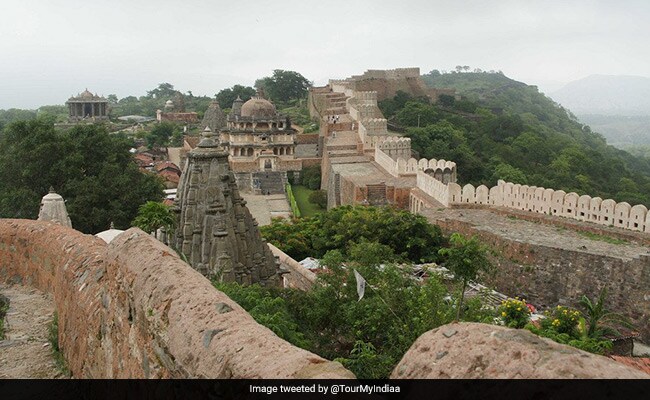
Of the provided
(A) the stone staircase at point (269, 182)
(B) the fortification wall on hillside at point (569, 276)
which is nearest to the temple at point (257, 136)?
(A) the stone staircase at point (269, 182)

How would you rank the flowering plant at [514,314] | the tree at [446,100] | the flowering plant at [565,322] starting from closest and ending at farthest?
the flowering plant at [514,314]
the flowering plant at [565,322]
the tree at [446,100]

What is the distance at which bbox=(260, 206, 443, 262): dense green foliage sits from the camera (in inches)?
645

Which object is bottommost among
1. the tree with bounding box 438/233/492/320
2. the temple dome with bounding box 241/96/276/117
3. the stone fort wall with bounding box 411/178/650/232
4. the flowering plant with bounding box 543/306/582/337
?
the flowering plant with bounding box 543/306/582/337

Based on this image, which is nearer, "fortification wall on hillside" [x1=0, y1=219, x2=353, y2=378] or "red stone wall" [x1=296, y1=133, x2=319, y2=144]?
"fortification wall on hillside" [x1=0, y1=219, x2=353, y2=378]

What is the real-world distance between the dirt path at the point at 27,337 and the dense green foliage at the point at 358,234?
29.6 feet

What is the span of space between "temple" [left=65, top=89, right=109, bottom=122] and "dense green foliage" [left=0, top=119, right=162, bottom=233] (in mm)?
44519

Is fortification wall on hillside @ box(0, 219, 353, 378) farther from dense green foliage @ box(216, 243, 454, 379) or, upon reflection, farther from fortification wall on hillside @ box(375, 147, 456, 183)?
fortification wall on hillside @ box(375, 147, 456, 183)

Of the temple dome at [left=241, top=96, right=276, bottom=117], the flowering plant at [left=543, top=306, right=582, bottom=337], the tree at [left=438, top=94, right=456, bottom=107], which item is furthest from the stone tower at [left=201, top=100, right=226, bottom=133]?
the flowering plant at [left=543, top=306, right=582, bottom=337]

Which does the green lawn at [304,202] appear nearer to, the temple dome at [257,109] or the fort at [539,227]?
the fort at [539,227]

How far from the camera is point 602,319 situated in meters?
12.7

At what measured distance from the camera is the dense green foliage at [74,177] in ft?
63.3

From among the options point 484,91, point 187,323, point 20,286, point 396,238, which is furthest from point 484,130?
point 484,91

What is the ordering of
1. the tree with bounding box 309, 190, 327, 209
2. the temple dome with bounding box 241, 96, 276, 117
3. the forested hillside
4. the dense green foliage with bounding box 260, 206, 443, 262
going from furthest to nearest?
1. the temple dome with bounding box 241, 96, 276, 117
2. the forested hillside
3. the tree with bounding box 309, 190, 327, 209
4. the dense green foliage with bounding box 260, 206, 443, 262

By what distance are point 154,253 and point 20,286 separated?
4109 millimetres
